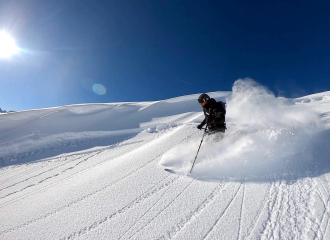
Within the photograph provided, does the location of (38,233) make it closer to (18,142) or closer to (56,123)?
(18,142)

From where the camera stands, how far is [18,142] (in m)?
10.2

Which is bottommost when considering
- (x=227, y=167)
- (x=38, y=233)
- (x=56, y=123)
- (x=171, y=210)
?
(x=38, y=233)

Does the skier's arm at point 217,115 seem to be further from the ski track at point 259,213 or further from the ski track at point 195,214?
the ski track at point 259,213

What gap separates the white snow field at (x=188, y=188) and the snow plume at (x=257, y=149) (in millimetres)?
26

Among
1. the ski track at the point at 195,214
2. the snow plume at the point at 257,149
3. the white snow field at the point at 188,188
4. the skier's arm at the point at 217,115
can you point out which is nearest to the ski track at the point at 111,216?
the white snow field at the point at 188,188

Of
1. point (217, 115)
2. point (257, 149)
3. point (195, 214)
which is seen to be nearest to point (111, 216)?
point (195, 214)

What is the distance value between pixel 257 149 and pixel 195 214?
10.2ft

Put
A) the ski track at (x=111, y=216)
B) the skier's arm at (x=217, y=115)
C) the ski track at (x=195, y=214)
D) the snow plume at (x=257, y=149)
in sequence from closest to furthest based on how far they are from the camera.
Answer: the ski track at (x=195, y=214) → the ski track at (x=111, y=216) → the snow plume at (x=257, y=149) → the skier's arm at (x=217, y=115)

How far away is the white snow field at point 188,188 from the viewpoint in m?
2.79

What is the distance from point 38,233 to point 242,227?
11.7 feet

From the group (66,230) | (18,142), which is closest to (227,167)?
(66,230)

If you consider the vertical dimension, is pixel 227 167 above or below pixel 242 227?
above

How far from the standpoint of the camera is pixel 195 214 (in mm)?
3080

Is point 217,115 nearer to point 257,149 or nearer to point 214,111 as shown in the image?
point 214,111
